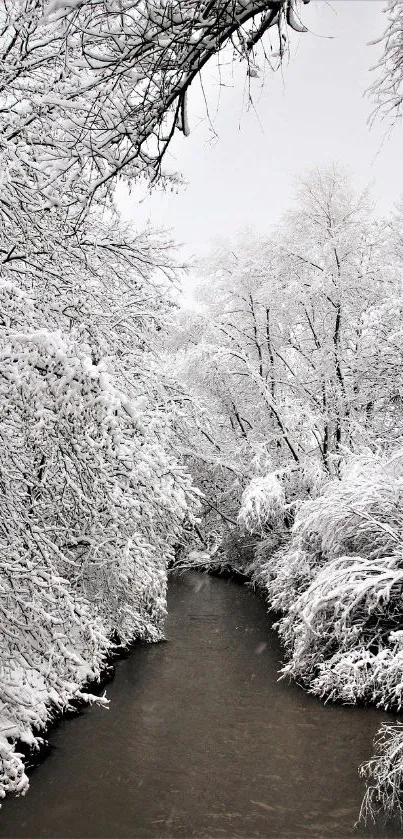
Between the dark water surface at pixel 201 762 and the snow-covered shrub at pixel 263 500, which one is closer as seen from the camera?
the dark water surface at pixel 201 762

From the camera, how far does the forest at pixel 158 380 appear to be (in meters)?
3.12

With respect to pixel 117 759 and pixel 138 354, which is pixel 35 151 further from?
pixel 117 759

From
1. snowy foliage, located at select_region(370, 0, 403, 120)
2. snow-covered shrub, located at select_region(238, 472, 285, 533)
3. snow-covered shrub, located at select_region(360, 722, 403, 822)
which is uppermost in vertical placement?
snowy foliage, located at select_region(370, 0, 403, 120)

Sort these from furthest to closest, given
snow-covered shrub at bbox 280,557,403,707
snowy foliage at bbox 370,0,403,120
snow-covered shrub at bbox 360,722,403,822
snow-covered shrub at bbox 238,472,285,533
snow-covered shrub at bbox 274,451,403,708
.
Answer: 1. snow-covered shrub at bbox 238,472,285,533
2. snow-covered shrub at bbox 274,451,403,708
3. snow-covered shrub at bbox 280,557,403,707
4. snow-covered shrub at bbox 360,722,403,822
5. snowy foliage at bbox 370,0,403,120

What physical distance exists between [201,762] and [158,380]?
4571 mm

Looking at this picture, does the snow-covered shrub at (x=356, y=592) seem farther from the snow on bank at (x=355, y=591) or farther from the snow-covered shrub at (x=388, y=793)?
the snow-covered shrub at (x=388, y=793)

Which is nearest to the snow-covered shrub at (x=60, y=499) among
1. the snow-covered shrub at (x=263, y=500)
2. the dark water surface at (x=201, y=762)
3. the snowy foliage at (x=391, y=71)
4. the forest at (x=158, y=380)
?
the forest at (x=158, y=380)

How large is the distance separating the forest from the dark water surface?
36 cm

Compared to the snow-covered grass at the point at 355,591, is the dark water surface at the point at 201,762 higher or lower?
lower

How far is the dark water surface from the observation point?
222 inches

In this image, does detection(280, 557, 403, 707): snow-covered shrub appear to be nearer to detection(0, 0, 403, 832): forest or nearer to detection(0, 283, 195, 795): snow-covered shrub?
detection(0, 0, 403, 832): forest

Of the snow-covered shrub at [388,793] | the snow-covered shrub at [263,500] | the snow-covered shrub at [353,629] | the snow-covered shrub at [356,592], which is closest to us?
the snow-covered shrub at [388,793]

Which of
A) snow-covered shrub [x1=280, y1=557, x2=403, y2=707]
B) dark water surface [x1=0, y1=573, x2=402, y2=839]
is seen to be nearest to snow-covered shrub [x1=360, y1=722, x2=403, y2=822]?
dark water surface [x1=0, y1=573, x2=402, y2=839]

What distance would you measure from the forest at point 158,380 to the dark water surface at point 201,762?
1.17ft
